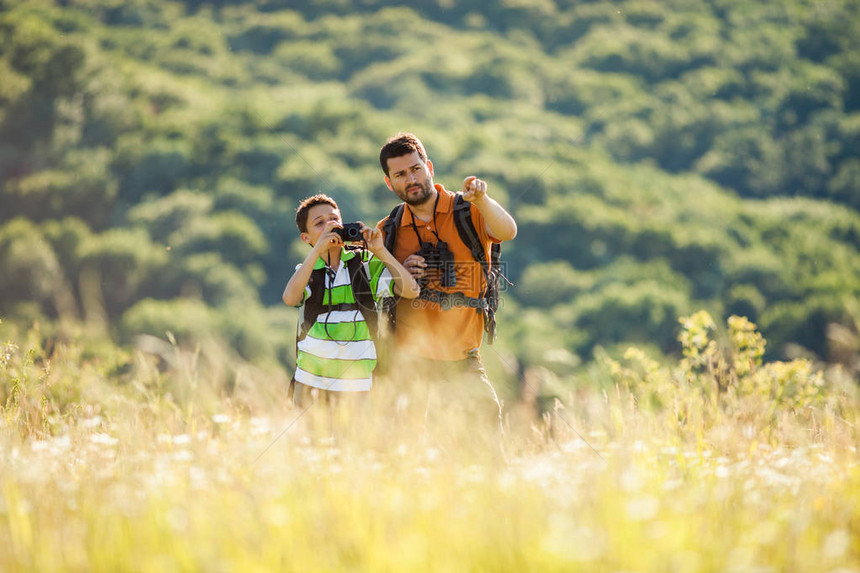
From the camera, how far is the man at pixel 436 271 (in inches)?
155

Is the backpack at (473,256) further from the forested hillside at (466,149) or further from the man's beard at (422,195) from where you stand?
the forested hillside at (466,149)

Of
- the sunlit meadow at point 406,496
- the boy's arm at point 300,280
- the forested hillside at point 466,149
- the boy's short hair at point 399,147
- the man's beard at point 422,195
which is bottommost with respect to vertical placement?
the sunlit meadow at point 406,496

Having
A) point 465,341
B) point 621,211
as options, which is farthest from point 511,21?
point 465,341

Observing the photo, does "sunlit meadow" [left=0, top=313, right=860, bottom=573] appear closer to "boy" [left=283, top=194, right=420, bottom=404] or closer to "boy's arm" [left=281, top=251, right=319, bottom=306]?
"boy" [left=283, top=194, right=420, bottom=404]

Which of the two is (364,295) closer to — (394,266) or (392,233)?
(394,266)

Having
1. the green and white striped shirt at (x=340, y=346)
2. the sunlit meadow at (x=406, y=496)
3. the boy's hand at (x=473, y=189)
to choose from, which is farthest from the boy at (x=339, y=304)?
the boy's hand at (x=473, y=189)

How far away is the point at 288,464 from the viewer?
2742mm

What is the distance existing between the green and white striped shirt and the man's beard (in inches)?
15.4

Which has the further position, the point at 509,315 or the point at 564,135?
the point at 564,135

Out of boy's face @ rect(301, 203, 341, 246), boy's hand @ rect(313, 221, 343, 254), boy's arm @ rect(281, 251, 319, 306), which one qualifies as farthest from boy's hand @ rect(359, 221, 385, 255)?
boy's face @ rect(301, 203, 341, 246)

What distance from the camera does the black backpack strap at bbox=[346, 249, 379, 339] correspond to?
Result: 3.87 metres

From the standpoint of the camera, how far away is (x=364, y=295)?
3875 millimetres

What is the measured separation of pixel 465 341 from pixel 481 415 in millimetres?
395

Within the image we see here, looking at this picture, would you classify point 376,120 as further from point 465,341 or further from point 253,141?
point 465,341
